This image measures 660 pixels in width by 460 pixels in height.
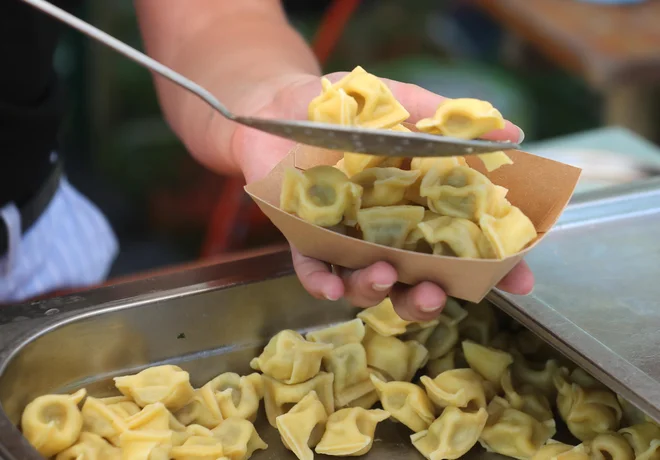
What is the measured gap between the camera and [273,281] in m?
1.13

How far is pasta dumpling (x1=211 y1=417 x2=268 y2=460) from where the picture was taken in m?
0.96

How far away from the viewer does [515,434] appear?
1.01 m

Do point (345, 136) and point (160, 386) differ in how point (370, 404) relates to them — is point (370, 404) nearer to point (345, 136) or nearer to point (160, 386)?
point (160, 386)

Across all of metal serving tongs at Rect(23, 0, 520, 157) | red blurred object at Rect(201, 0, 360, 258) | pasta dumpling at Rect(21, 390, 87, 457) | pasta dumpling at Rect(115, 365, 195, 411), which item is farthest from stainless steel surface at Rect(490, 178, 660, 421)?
red blurred object at Rect(201, 0, 360, 258)

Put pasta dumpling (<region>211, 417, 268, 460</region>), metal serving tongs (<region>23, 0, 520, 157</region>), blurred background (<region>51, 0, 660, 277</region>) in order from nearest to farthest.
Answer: metal serving tongs (<region>23, 0, 520, 157</region>)
pasta dumpling (<region>211, 417, 268, 460</region>)
blurred background (<region>51, 0, 660, 277</region>)

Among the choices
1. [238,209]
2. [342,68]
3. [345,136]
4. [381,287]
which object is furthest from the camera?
[342,68]

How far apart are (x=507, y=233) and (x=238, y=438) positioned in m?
0.41

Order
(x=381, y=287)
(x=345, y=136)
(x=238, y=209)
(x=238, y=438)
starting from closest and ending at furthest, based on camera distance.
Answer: (x=345, y=136)
(x=381, y=287)
(x=238, y=438)
(x=238, y=209)

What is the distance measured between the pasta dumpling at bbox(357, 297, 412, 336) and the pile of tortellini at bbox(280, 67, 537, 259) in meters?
0.18

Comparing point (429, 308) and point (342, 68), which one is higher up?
point (429, 308)

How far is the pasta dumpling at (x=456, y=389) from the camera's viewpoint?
1028 mm

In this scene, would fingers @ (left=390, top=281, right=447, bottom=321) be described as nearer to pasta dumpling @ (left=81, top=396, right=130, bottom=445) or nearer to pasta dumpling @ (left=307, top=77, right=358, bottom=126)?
pasta dumpling @ (left=307, top=77, right=358, bottom=126)

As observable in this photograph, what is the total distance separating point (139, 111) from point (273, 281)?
2094 millimetres

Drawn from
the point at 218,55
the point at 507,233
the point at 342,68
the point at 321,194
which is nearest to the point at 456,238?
the point at 507,233
